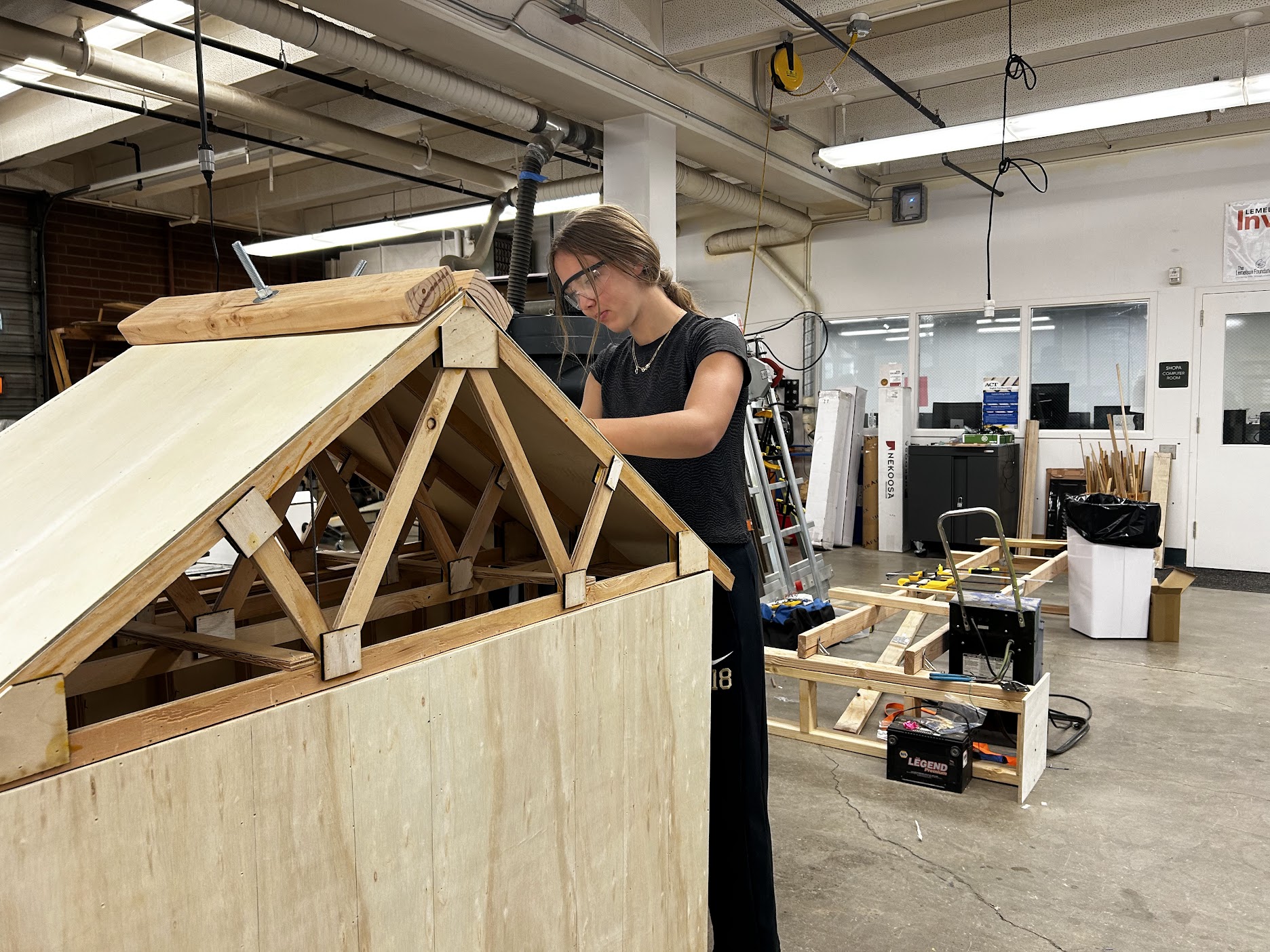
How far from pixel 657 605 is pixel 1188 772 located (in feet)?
9.42

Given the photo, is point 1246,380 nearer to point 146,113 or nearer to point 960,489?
point 960,489

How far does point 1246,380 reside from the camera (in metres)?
7.29

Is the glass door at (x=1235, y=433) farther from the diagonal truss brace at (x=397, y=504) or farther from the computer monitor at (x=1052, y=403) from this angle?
the diagonal truss brace at (x=397, y=504)

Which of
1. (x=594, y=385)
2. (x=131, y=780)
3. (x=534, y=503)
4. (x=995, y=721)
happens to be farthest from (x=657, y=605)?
(x=995, y=721)

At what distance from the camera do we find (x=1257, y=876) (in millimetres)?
2600

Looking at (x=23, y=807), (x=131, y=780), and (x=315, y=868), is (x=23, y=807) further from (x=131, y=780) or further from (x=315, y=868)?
(x=315, y=868)

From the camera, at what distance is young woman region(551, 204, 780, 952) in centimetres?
166

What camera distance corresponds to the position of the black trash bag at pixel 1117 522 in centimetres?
489

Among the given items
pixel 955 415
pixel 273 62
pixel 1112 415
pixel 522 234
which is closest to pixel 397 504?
pixel 522 234

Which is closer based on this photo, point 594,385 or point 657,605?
point 657,605

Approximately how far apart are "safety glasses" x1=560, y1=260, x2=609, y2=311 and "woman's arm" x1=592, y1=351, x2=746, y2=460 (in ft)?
0.87

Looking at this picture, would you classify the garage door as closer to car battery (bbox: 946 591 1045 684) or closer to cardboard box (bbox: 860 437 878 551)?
cardboard box (bbox: 860 437 878 551)

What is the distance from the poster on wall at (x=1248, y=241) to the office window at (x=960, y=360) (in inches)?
65.5

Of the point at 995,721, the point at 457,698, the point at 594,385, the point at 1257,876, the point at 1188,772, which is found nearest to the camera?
the point at 457,698
